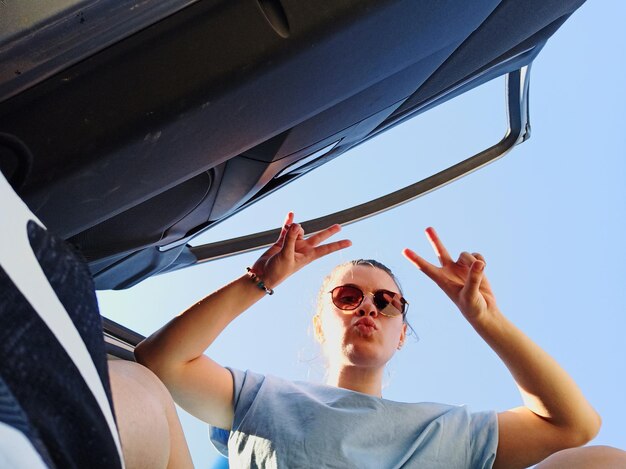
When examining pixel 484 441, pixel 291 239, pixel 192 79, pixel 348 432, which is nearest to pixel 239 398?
pixel 348 432

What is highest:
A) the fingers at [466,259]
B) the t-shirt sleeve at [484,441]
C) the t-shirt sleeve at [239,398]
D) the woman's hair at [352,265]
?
the woman's hair at [352,265]

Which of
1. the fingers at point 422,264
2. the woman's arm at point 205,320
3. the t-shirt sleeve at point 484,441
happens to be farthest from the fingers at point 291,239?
the t-shirt sleeve at point 484,441

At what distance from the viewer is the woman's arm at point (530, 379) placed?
114cm

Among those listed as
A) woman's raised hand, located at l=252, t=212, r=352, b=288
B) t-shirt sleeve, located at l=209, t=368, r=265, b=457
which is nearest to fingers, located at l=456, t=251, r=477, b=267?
woman's raised hand, located at l=252, t=212, r=352, b=288

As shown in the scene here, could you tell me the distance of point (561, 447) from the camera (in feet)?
3.82

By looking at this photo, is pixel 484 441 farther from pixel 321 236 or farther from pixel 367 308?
pixel 321 236

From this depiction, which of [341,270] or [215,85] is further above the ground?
[341,270]

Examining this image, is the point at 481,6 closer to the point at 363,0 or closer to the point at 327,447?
the point at 363,0

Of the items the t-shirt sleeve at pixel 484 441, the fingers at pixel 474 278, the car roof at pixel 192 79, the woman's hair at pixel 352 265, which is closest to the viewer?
the car roof at pixel 192 79

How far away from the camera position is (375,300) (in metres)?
1.34

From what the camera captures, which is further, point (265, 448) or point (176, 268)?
point (176, 268)

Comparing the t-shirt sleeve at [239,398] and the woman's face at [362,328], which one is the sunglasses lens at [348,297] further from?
the t-shirt sleeve at [239,398]

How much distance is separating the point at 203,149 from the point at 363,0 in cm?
23

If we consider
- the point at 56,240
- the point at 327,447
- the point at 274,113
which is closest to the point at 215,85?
the point at 274,113
